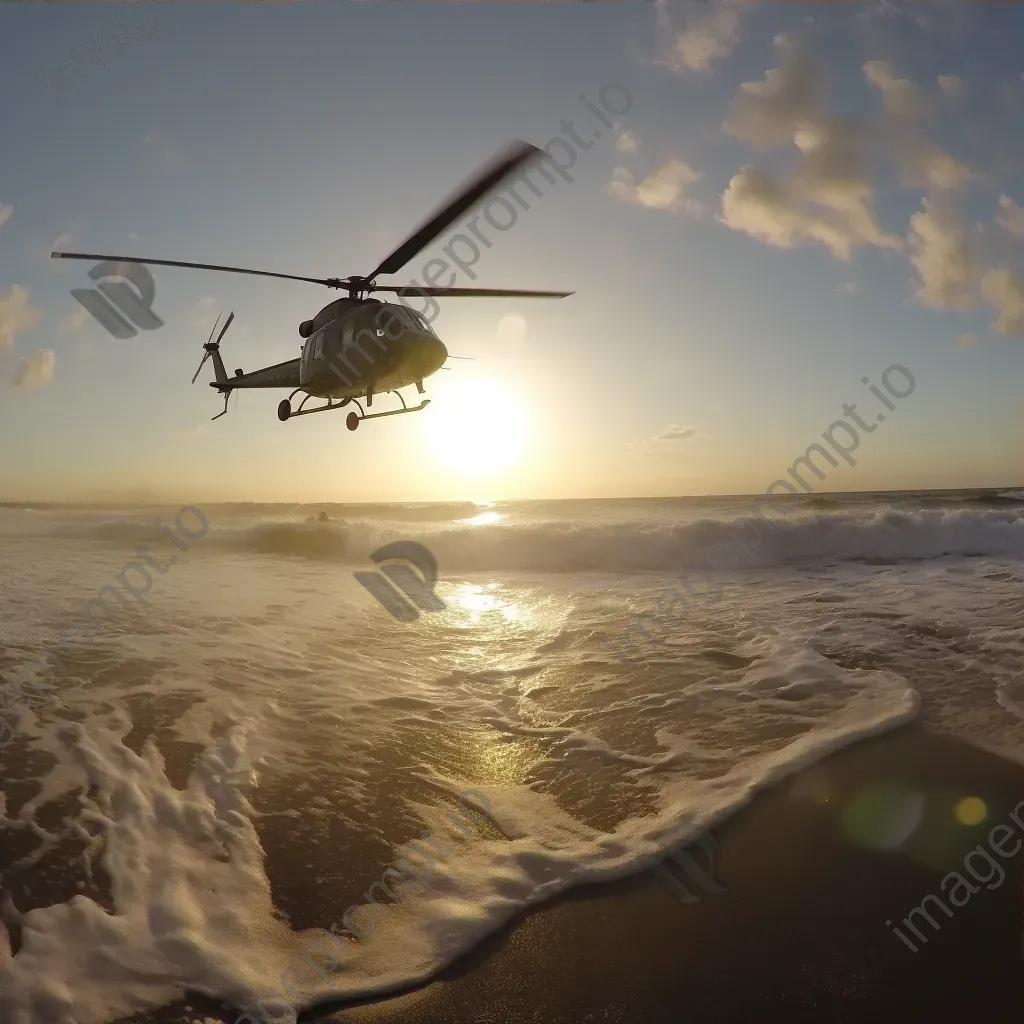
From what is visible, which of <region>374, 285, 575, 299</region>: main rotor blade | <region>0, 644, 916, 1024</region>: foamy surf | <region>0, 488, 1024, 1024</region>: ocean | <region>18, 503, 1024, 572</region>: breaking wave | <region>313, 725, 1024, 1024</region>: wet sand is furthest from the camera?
<region>18, 503, 1024, 572</region>: breaking wave

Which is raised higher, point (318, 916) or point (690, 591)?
point (690, 591)

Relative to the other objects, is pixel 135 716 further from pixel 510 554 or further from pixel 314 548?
pixel 314 548

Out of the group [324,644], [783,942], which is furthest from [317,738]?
[783,942]

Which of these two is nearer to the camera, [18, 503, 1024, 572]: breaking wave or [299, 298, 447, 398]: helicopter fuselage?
[299, 298, 447, 398]: helicopter fuselage

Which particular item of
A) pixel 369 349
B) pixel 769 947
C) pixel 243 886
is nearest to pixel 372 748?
pixel 243 886

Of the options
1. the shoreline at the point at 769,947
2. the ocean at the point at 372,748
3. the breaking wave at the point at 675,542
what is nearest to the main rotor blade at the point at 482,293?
the ocean at the point at 372,748

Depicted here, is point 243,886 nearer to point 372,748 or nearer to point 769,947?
point 372,748

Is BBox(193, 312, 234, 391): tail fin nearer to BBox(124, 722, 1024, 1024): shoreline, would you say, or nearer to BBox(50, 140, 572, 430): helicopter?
BBox(50, 140, 572, 430): helicopter

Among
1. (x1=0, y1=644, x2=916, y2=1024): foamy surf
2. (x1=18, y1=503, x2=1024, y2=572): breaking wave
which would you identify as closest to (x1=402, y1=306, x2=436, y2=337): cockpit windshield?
(x1=0, y1=644, x2=916, y2=1024): foamy surf

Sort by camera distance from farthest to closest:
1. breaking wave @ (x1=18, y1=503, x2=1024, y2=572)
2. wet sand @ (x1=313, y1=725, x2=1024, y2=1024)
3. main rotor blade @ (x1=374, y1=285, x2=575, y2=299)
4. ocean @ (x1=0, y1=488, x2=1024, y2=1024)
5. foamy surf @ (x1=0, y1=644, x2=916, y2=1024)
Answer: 1. breaking wave @ (x1=18, y1=503, x2=1024, y2=572)
2. main rotor blade @ (x1=374, y1=285, x2=575, y2=299)
3. ocean @ (x1=0, y1=488, x2=1024, y2=1024)
4. foamy surf @ (x1=0, y1=644, x2=916, y2=1024)
5. wet sand @ (x1=313, y1=725, x2=1024, y2=1024)
